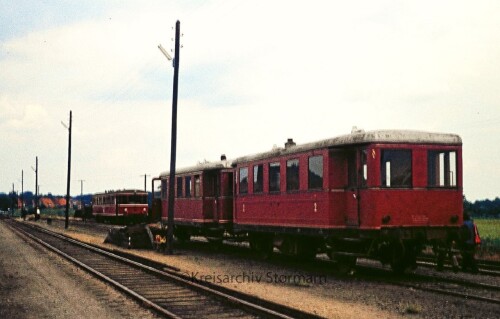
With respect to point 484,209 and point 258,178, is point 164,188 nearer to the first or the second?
point 258,178

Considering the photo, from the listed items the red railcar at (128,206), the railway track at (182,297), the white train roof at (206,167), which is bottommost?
the railway track at (182,297)

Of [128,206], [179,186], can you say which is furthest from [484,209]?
[179,186]

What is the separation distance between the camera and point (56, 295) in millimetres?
12961

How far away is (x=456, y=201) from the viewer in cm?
1528

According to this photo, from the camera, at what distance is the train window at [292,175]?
1736cm

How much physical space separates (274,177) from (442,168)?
5174 mm

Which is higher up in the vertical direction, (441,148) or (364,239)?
(441,148)

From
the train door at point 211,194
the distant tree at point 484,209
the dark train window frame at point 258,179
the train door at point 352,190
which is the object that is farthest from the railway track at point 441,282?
the distant tree at point 484,209

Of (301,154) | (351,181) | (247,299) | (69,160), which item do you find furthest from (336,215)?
(69,160)

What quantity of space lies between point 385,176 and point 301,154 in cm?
293

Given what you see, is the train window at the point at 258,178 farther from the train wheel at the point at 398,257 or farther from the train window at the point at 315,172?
the train wheel at the point at 398,257

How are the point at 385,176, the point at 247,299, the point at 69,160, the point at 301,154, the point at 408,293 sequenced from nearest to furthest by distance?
the point at 247,299
the point at 408,293
the point at 385,176
the point at 301,154
the point at 69,160

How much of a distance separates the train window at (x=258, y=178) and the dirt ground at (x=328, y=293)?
7.16 feet

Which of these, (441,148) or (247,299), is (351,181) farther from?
(247,299)
